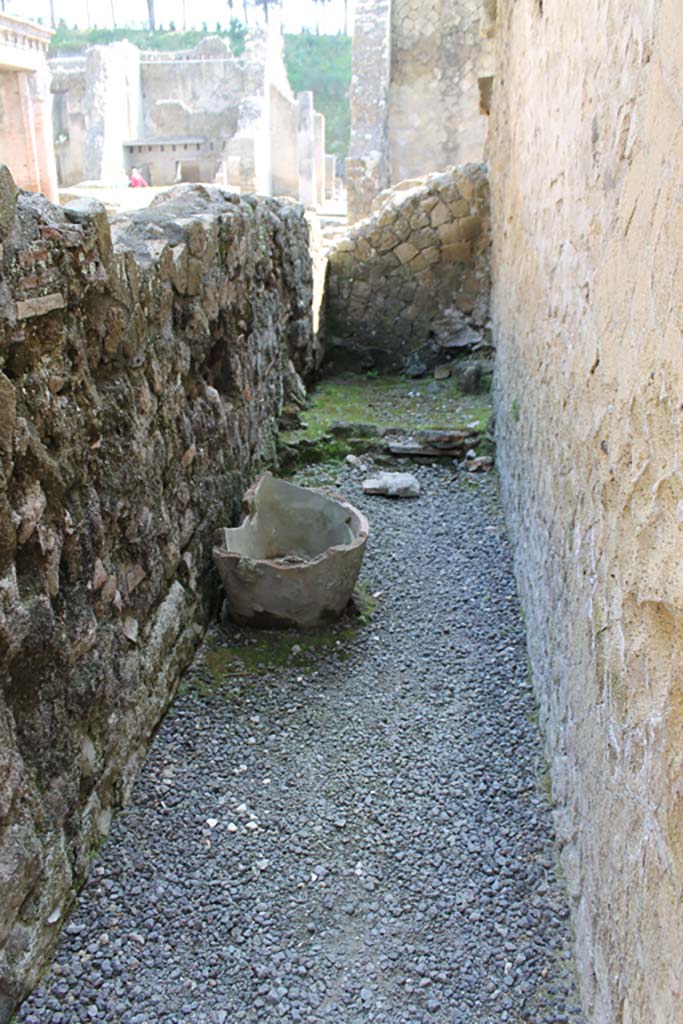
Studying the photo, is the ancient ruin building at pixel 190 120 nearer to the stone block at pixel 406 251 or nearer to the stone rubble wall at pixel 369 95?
the stone rubble wall at pixel 369 95

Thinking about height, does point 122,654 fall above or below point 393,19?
below

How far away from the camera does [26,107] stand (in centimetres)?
1285

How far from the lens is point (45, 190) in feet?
44.0

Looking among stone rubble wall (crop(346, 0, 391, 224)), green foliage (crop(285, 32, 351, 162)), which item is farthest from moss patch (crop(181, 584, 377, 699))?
green foliage (crop(285, 32, 351, 162))

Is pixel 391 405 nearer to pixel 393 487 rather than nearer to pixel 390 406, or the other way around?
pixel 390 406

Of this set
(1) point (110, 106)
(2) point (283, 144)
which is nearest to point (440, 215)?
(2) point (283, 144)

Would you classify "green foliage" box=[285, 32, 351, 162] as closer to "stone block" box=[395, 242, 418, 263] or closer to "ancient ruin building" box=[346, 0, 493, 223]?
"ancient ruin building" box=[346, 0, 493, 223]

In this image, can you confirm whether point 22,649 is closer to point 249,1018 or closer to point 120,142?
point 249,1018

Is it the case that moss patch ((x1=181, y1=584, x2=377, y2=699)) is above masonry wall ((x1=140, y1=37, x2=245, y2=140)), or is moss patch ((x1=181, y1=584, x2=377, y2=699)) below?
below

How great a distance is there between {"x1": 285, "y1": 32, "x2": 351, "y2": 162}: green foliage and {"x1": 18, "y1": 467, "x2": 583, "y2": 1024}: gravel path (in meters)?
30.0

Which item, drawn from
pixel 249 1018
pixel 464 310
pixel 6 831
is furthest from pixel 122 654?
pixel 464 310

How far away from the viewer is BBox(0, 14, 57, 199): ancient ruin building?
12.3 metres

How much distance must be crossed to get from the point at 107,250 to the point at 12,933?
1.80 m

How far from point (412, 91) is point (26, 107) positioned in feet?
19.8
